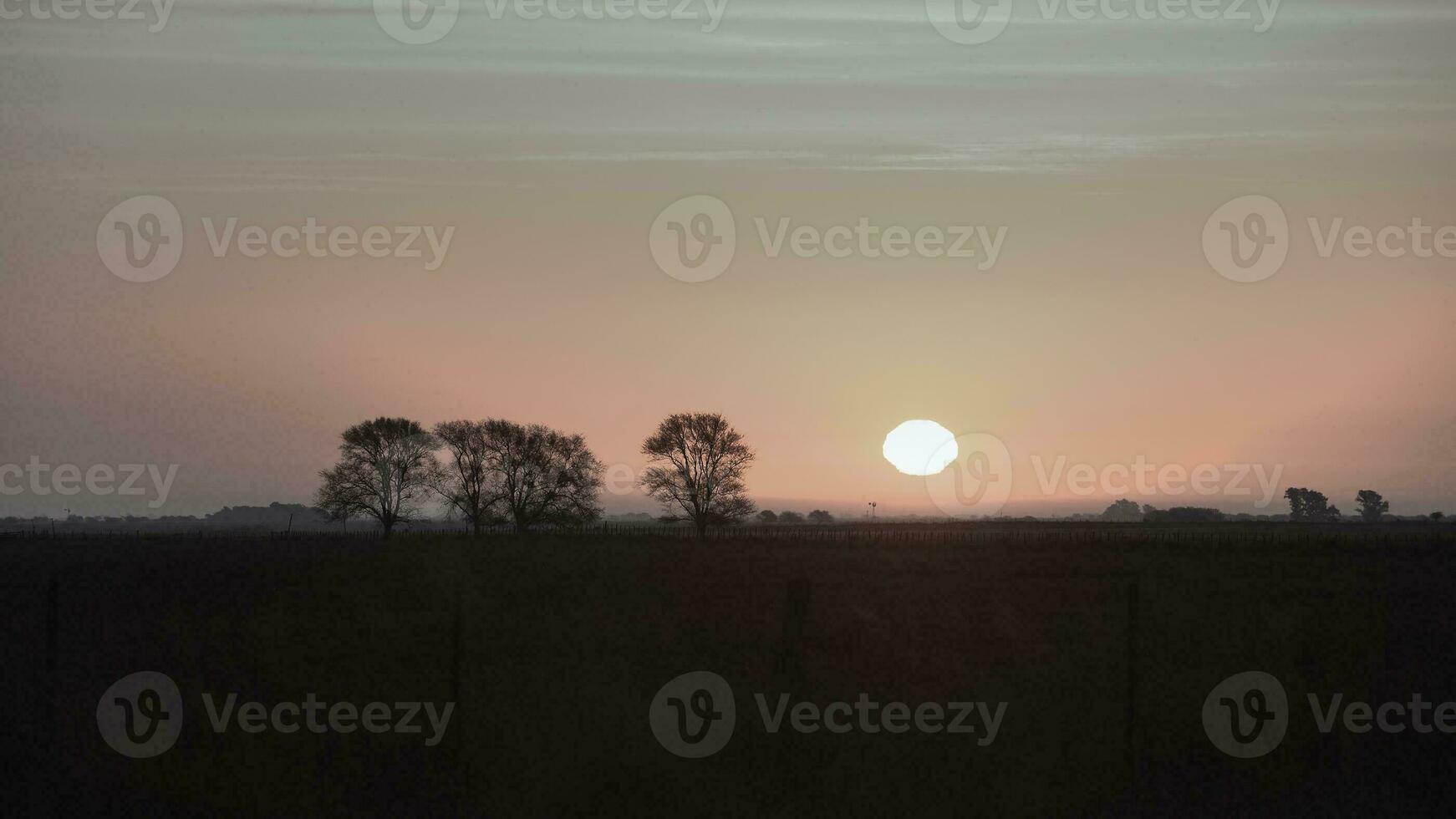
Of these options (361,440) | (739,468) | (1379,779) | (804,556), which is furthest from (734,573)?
(361,440)

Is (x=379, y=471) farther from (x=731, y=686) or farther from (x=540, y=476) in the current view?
(x=731, y=686)

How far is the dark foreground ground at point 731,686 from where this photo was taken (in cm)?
1359

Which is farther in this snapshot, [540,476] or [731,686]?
[540,476]

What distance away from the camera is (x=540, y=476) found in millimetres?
102938

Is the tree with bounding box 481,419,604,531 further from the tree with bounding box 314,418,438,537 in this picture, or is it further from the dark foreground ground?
the dark foreground ground

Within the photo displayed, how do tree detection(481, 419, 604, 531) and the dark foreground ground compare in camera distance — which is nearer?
the dark foreground ground

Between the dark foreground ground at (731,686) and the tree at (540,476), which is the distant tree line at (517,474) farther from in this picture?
the dark foreground ground at (731,686)

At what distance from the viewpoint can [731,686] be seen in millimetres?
17859

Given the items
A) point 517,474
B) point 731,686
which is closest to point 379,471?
point 517,474

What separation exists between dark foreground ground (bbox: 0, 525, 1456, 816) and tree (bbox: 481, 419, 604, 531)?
212 feet

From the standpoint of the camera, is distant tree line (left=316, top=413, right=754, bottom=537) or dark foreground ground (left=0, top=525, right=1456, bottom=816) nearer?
dark foreground ground (left=0, top=525, right=1456, bottom=816)

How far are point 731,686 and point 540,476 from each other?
86699 millimetres

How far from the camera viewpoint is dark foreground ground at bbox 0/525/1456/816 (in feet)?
44.6

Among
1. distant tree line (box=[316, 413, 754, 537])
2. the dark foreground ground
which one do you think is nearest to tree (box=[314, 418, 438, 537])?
distant tree line (box=[316, 413, 754, 537])
